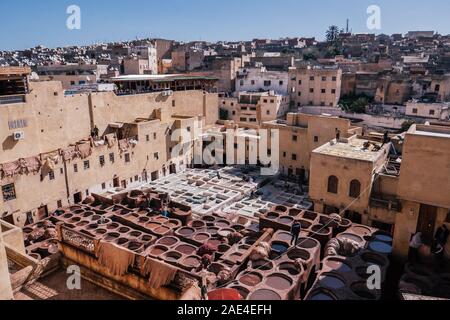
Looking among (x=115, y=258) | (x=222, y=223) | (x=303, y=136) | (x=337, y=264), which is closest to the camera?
(x=115, y=258)

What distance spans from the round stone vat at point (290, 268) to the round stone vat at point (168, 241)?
629cm

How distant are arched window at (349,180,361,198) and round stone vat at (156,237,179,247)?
561 inches

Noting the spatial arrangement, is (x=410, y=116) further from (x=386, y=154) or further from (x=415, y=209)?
(x=415, y=209)

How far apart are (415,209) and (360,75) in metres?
50.5

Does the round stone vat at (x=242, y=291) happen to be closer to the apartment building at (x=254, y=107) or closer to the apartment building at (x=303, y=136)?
the apartment building at (x=303, y=136)

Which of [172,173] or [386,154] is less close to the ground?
[386,154]

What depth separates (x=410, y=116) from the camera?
48.7m

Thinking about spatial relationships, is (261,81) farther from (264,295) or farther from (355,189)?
(264,295)

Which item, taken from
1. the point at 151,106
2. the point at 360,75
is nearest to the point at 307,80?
the point at 360,75

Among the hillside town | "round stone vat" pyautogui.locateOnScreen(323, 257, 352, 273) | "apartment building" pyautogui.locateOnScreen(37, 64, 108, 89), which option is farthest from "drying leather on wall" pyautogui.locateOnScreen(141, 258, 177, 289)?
"apartment building" pyautogui.locateOnScreen(37, 64, 108, 89)

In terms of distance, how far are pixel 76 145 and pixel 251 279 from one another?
22.7 metres

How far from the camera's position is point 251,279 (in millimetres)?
15000

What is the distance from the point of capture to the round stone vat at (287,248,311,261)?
Answer: 16.6m

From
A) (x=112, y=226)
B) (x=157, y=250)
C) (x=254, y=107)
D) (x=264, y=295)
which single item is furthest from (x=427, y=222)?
(x=254, y=107)
